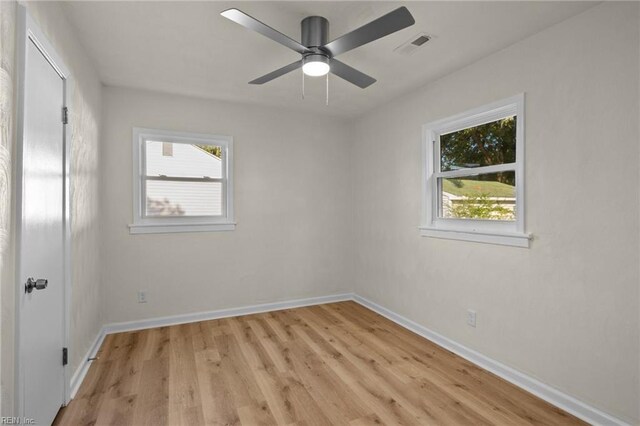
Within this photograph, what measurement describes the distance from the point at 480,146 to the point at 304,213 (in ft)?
7.50

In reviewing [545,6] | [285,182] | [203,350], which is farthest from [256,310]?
[545,6]

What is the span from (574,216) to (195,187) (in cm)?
356

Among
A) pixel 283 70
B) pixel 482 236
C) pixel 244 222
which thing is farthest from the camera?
pixel 244 222

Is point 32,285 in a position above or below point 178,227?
below

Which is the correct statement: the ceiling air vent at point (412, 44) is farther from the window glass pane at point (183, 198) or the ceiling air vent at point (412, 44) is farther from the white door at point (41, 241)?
the window glass pane at point (183, 198)

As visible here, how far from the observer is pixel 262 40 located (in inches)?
97.9

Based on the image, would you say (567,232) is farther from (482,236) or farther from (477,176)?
(477,176)

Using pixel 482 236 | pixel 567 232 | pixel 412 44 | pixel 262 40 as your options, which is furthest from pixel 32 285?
pixel 567 232

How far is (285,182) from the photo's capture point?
168 inches

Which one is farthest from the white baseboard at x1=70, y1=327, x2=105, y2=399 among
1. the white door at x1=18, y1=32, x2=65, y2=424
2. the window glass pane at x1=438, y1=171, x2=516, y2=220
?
the window glass pane at x1=438, y1=171, x2=516, y2=220

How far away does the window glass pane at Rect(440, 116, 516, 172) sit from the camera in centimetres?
265

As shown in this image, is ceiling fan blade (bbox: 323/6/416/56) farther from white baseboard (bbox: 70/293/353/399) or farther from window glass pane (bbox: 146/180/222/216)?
white baseboard (bbox: 70/293/353/399)

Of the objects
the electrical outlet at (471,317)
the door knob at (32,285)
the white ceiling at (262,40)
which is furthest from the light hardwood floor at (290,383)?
the white ceiling at (262,40)

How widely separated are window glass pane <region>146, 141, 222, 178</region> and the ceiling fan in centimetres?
162
